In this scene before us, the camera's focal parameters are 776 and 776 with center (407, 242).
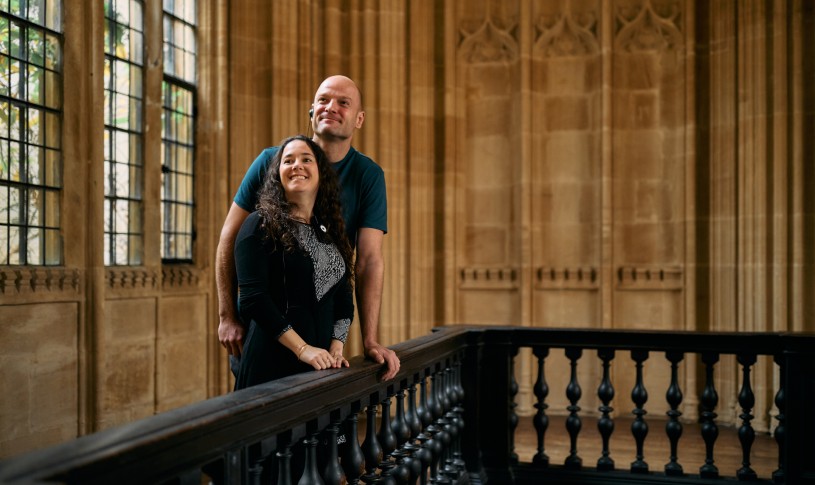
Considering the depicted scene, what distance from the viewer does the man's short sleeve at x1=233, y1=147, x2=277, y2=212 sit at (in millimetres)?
2828

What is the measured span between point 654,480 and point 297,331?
101 inches

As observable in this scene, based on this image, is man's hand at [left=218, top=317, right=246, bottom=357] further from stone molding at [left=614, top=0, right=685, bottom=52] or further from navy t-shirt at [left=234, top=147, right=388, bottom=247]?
stone molding at [left=614, top=0, right=685, bottom=52]

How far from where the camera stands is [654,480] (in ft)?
13.9

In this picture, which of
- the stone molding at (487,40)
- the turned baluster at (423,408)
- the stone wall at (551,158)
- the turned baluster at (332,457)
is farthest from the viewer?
the stone molding at (487,40)

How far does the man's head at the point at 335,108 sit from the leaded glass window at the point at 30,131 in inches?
146

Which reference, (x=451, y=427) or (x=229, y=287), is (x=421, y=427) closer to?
(x=451, y=427)

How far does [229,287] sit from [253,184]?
0.39 m

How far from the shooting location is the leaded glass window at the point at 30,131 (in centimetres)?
560

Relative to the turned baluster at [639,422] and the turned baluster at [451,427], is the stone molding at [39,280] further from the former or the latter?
the turned baluster at [639,422]

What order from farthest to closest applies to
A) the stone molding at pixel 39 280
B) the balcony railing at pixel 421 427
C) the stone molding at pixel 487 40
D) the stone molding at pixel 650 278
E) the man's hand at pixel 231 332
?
the stone molding at pixel 487 40 → the stone molding at pixel 650 278 → the stone molding at pixel 39 280 → the man's hand at pixel 231 332 → the balcony railing at pixel 421 427

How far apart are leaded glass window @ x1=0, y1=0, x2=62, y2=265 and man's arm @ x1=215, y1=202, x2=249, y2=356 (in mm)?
3557

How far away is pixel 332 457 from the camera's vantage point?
2.48 m

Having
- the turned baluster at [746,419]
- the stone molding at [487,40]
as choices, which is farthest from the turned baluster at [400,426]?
the stone molding at [487,40]

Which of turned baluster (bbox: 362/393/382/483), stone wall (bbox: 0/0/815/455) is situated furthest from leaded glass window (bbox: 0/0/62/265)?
turned baluster (bbox: 362/393/382/483)
